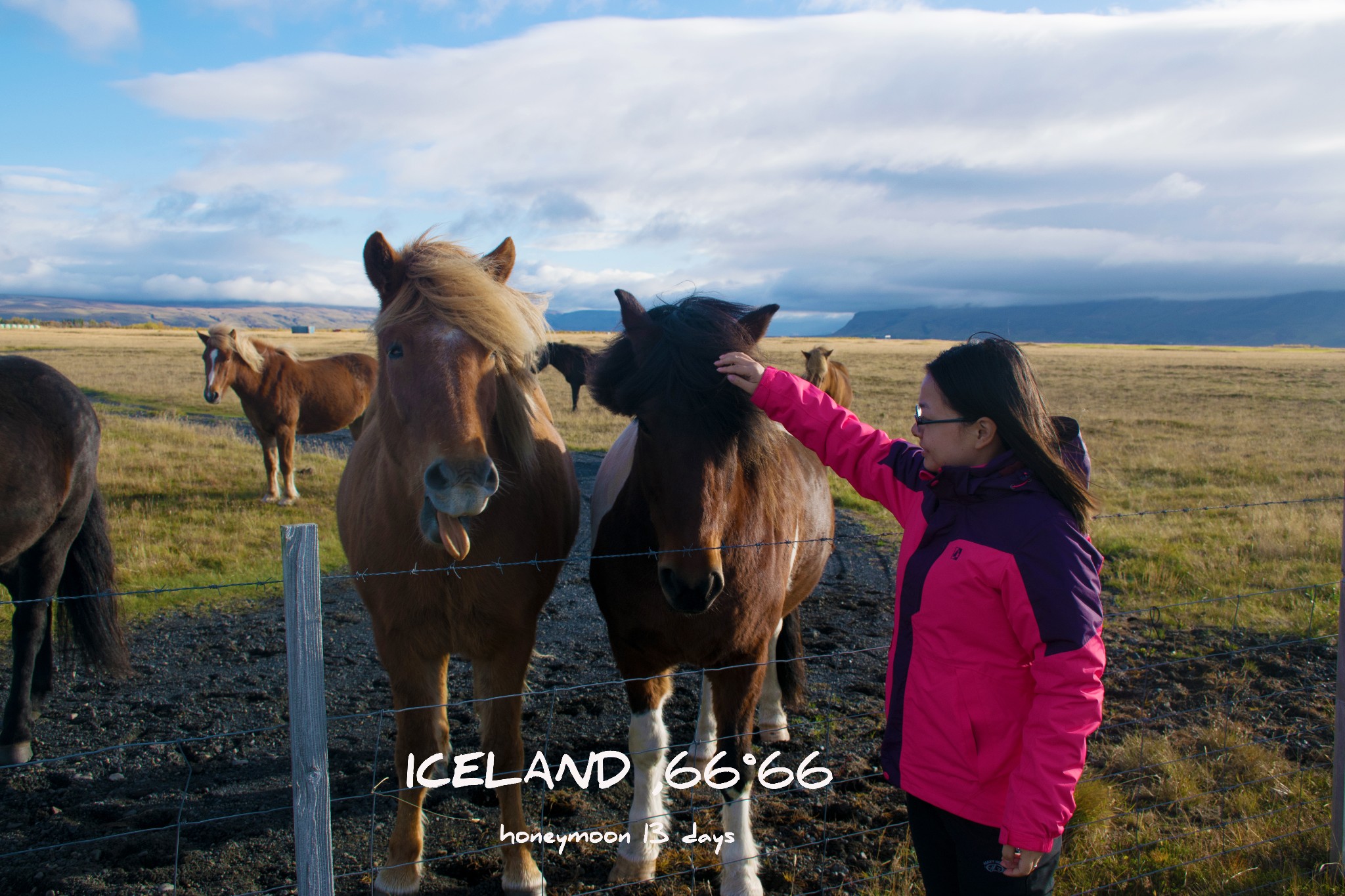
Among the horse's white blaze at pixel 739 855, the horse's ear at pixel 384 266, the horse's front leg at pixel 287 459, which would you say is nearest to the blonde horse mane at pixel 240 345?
the horse's front leg at pixel 287 459

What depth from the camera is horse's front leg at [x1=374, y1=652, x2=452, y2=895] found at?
3.25m

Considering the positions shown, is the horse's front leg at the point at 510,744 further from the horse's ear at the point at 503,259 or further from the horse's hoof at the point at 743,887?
the horse's ear at the point at 503,259

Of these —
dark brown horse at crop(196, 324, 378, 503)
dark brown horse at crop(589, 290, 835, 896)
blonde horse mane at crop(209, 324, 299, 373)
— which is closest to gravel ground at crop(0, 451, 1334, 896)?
dark brown horse at crop(589, 290, 835, 896)

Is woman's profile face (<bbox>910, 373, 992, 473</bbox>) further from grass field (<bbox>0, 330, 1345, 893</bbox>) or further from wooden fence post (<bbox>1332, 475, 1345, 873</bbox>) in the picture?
wooden fence post (<bbox>1332, 475, 1345, 873</bbox>)

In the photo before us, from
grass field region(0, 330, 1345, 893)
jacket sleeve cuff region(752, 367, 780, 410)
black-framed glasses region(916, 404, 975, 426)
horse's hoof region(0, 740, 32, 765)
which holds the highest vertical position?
jacket sleeve cuff region(752, 367, 780, 410)

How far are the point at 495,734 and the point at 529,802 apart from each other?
939 millimetres

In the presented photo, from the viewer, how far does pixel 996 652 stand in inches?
81.5

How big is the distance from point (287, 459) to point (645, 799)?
9.56 m

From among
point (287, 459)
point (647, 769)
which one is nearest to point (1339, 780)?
point (647, 769)

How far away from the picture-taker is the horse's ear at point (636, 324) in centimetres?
307

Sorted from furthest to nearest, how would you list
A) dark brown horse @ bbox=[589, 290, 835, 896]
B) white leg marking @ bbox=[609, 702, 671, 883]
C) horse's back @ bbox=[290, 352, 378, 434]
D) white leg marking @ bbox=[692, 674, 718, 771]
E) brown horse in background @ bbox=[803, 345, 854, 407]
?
horse's back @ bbox=[290, 352, 378, 434]
brown horse in background @ bbox=[803, 345, 854, 407]
white leg marking @ bbox=[692, 674, 718, 771]
white leg marking @ bbox=[609, 702, 671, 883]
dark brown horse @ bbox=[589, 290, 835, 896]

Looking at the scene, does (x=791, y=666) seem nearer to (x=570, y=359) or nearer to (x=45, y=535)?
(x=45, y=535)

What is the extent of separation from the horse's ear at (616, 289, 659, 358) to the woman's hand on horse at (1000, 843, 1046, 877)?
6.67 ft

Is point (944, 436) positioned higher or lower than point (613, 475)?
higher
